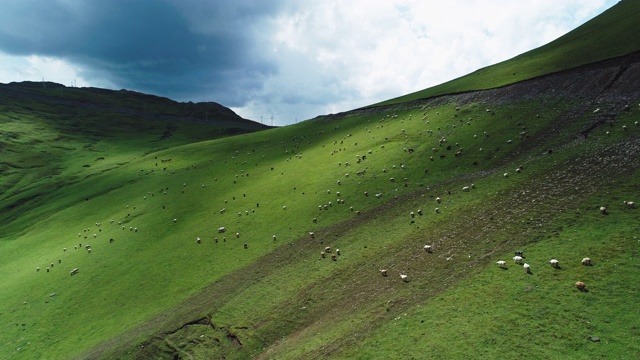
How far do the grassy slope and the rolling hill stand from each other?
65 centimetres

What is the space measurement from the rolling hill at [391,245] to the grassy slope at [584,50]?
0.65 meters

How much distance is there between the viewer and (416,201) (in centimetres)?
3441

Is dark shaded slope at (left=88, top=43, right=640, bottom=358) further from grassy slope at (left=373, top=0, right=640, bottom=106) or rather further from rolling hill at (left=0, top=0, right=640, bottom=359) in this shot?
grassy slope at (left=373, top=0, right=640, bottom=106)

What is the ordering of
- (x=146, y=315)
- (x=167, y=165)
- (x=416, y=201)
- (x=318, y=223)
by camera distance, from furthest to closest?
(x=167, y=165) → (x=318, y=223) → (x=416, y=201) → (x=146, y=315)

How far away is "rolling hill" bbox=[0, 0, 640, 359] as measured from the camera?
1927cm

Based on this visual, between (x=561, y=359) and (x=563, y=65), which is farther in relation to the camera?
(x=563, y=65)

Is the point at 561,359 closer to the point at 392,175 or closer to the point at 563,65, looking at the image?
the point at 392,175

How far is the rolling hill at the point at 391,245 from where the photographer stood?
19266mm

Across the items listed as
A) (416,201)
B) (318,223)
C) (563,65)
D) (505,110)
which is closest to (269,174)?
(318,223)

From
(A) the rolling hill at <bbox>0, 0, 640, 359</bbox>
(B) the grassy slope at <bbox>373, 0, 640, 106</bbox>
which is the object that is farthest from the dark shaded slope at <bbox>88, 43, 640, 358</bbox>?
(B) the grassy slope at <bbox>373, 0, 640, 106</bbox>

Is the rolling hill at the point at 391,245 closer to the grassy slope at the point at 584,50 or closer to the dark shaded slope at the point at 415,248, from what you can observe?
the dark shaded slope at the point at 415,248

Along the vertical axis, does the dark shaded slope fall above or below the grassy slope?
below

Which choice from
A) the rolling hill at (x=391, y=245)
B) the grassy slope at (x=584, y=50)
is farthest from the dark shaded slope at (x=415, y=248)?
the grassy slope at (x=584, y=50)

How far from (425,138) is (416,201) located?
16598 millimetres
